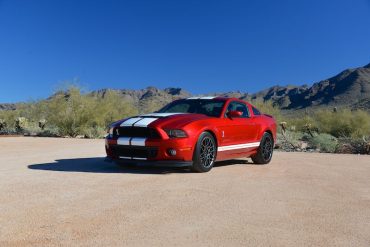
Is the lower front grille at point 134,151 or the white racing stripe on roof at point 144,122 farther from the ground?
the white racing stripe on roof at point 144,122

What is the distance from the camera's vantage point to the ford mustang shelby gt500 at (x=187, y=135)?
25.8 ft

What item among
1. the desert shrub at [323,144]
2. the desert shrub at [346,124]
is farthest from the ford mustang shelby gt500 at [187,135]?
the desert shrub at [346,124]

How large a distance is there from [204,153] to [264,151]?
8.17ft

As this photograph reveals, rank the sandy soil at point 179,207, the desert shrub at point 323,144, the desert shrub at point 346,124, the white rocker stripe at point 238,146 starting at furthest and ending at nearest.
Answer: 1. the desert shrub at point 346,124
2. the desert shrub at point 323,144
3. the white rocker stripe at point 238,146
4. the sandy soil at point 179,207

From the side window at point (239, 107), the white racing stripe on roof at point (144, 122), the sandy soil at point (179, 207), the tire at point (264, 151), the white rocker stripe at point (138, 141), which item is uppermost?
the side window at point (239, 107)

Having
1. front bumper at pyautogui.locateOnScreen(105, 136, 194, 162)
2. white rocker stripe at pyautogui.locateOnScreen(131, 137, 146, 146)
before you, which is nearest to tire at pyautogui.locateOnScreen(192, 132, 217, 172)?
front bumper at pyautogui.locateOnScreen(105, 136, 194, 162)

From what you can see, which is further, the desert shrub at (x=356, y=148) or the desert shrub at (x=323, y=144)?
the desert shrub at (x=323, y=144)

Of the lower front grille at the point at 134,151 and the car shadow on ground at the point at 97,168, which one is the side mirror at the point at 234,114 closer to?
the car shadow on ground at the point at 97,168

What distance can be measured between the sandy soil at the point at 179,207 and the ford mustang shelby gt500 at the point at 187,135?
32cm

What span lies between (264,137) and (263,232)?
244 inches

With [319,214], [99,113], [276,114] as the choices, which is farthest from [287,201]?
[276,114]

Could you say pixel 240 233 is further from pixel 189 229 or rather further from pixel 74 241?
pixel 74 241

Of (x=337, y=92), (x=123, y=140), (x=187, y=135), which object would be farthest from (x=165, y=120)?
(x=337, y=92)

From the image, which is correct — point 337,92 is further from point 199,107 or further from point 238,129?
point 199,107
